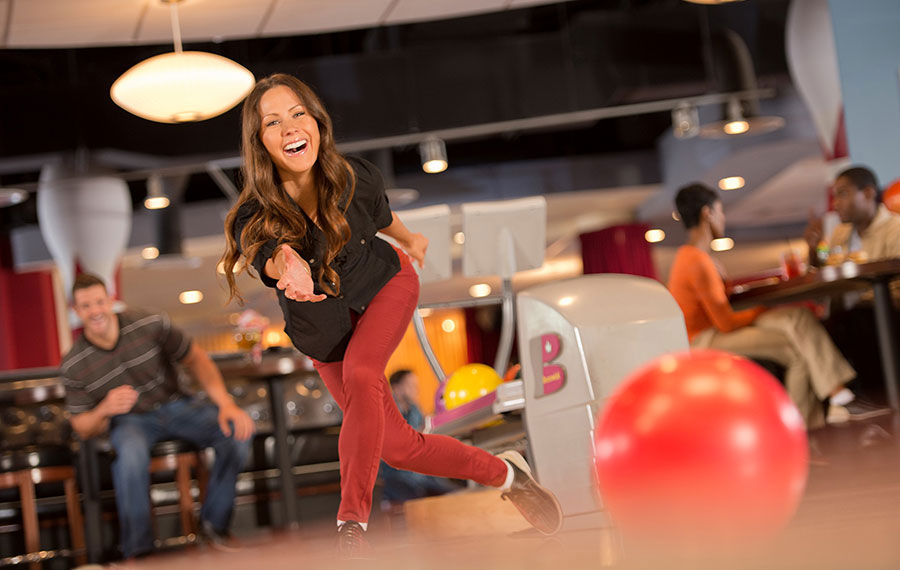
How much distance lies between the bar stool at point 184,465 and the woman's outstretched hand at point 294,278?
2.18m

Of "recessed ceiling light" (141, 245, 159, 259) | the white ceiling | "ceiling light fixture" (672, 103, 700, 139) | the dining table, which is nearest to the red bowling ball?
the dining table

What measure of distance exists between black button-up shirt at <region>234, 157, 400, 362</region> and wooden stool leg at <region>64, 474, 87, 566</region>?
2.49 meters

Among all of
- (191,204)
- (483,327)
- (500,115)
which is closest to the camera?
(500,115)

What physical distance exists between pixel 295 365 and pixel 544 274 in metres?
9.94

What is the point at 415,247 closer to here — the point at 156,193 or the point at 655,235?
the point at 156,193

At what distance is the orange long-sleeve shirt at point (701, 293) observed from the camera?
3.66 metres

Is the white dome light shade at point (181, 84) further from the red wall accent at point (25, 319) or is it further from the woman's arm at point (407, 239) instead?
the red wall accent at point (25, 319)

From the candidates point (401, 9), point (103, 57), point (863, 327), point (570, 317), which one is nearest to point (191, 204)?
point (103, 57)

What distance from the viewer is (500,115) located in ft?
24.8

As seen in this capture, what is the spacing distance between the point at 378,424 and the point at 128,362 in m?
1.91

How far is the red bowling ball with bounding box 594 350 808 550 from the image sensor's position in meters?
0.78

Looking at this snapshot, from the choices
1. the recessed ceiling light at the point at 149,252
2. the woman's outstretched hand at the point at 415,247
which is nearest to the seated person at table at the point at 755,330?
the woman's outstretched hand at the point at 415,247

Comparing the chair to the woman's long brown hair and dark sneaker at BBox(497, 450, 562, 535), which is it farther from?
the woman's long brown hair

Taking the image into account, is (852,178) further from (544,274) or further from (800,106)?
(544,274)
